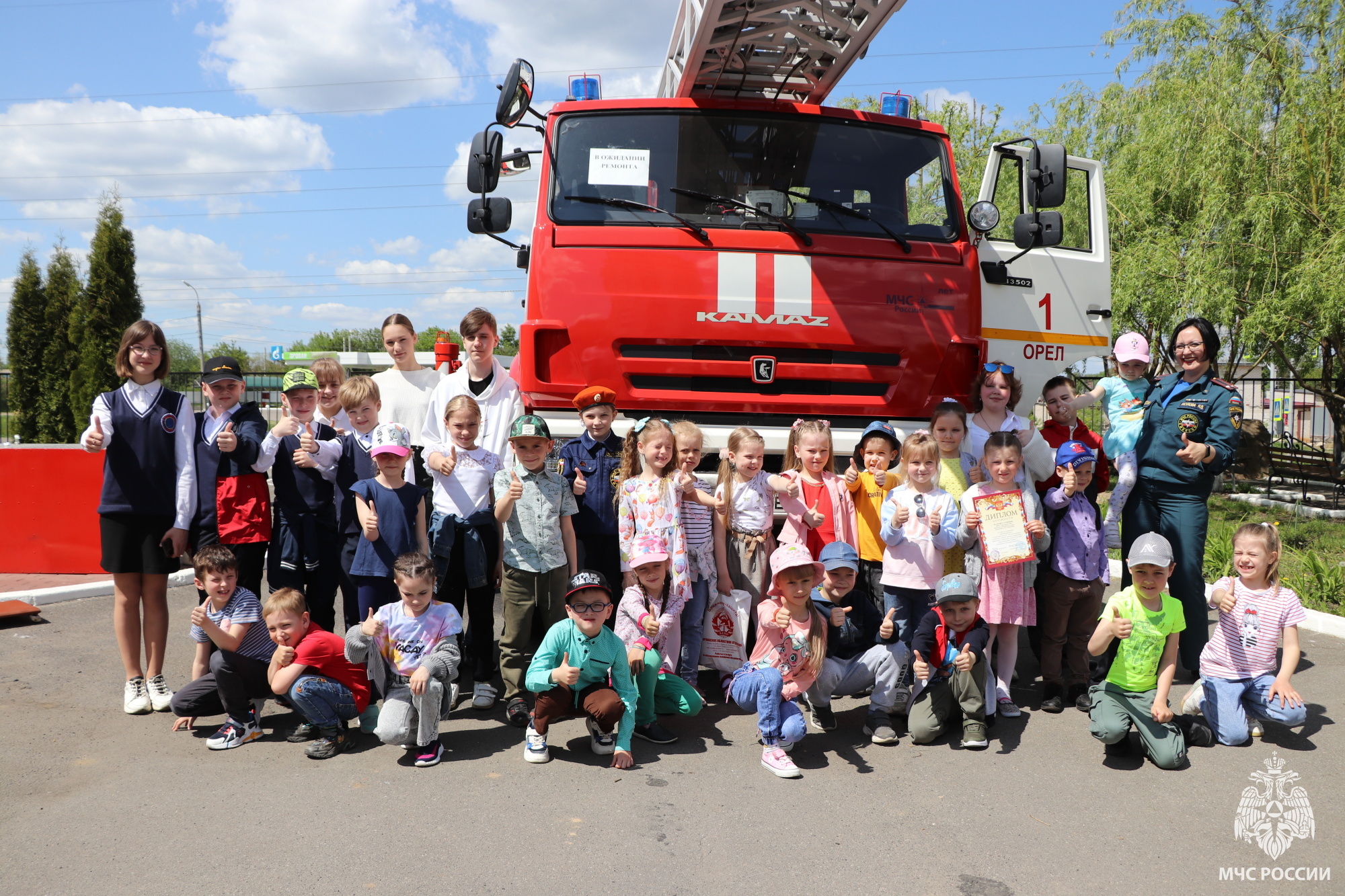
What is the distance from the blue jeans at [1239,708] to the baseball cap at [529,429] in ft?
11.4

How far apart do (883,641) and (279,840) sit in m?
2.84

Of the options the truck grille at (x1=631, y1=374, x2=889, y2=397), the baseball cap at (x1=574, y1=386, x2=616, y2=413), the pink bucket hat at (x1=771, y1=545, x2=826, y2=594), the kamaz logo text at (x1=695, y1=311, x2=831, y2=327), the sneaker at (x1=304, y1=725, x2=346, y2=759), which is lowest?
the sneaker at (x1=304, y1=725, x2=346, y2=759)

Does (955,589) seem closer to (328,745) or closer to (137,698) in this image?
(328,745)

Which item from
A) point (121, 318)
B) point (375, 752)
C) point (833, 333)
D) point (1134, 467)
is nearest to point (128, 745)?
point (375, 752)

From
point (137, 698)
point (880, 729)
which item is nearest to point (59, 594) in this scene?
point (137, 698)

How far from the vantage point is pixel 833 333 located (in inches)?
216

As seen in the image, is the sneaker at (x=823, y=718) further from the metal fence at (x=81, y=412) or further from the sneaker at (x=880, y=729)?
the metal fence at (x=81, y=412)

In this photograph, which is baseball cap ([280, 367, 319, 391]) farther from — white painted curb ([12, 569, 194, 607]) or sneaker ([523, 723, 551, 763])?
white painted curb ([12, 569, 194, 607])

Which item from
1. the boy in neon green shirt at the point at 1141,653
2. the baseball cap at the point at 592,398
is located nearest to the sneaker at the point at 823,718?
the boy in neon green shirt at the point at 1141,653

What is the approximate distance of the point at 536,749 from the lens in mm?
4141

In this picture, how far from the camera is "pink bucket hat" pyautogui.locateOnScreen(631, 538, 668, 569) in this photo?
→ 456cm

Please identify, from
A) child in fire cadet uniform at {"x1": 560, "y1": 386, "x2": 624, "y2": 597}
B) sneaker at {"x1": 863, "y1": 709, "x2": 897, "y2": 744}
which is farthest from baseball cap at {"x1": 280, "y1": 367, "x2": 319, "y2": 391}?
sneaker at {"x1": 863, "y1": 709, "x2": 897, "y2": 744}

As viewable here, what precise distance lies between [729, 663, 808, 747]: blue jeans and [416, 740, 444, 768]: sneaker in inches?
53.8

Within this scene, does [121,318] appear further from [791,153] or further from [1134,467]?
[1134,467]
